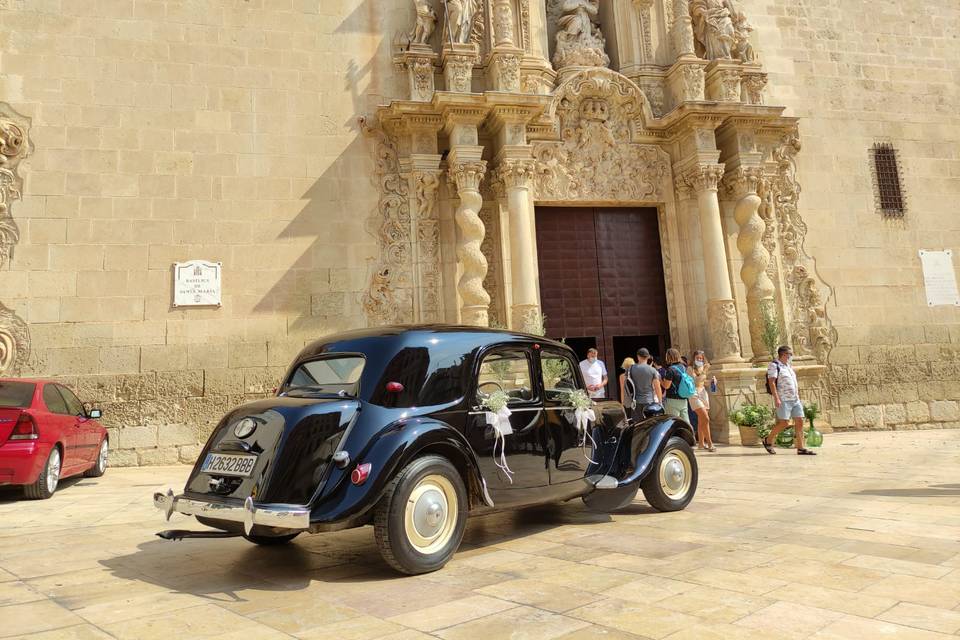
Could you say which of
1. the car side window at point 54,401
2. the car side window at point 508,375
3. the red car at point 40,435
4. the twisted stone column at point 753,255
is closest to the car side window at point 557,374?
the car side window at point 508,375

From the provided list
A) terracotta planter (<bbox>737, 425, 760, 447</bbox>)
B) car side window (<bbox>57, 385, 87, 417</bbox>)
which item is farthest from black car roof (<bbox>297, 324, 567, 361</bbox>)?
terracotta planter (<bbox>737, 425, 760, 447</bbox>)

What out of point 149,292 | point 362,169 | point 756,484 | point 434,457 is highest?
point 362,169

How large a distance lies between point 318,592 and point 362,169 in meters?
9.55

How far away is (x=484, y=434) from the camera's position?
427cm

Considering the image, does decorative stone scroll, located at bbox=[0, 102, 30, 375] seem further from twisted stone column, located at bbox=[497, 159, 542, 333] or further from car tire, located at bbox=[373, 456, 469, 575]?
car tire, located at bbox=[373, 456, 469, 575]

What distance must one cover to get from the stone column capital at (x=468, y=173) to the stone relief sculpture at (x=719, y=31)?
236 inches

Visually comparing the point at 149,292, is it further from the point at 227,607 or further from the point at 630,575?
the point at 630,575

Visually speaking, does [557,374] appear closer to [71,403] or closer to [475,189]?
[71,403]

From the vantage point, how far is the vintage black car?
3.60 meters

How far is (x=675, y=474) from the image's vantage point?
5.52m

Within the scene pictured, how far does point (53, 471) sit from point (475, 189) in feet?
25.5

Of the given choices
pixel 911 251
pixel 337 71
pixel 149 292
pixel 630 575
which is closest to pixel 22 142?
pixel 149 292

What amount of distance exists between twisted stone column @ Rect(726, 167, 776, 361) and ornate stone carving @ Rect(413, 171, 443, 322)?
627 centimetres

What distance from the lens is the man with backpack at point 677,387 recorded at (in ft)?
31.2
